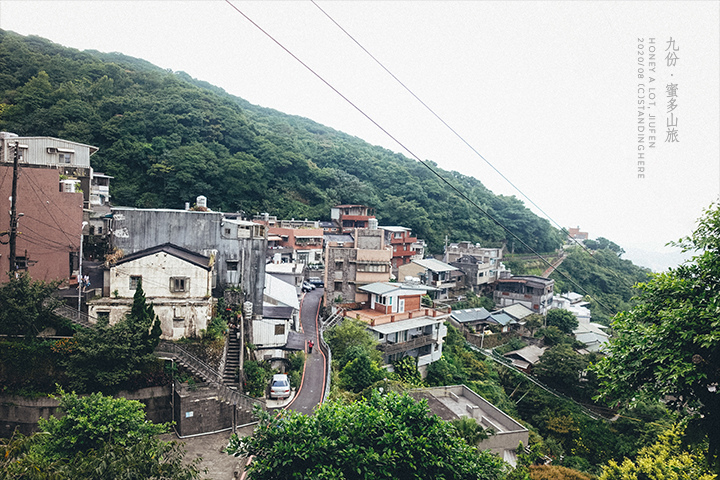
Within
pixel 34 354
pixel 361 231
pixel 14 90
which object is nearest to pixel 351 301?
pixel 361 231

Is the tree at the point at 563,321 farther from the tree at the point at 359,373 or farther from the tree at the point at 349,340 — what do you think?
the tree at the point at 359,373

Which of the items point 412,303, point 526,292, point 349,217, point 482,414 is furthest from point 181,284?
point 526,292

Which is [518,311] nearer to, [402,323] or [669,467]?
[402,323]

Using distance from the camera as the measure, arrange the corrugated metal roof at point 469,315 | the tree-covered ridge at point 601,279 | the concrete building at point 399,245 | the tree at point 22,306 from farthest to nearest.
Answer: the tree-covered ridge at point 601,279, the concrete building at point 399,245, the corrugated metal roof at point 469,315, the tree at point 22,306

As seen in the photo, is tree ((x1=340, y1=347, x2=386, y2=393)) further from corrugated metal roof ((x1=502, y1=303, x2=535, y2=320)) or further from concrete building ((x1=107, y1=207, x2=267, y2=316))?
corrugated metal roof ((x1=502, y1=303, x2=535, y2=320))

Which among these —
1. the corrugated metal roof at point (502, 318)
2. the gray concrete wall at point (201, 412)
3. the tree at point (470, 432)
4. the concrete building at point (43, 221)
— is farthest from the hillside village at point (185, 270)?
the corrugated metal roof at point (502, 318)

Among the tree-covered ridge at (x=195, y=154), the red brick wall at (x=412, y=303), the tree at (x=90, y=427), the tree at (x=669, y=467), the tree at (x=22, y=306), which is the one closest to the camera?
the tree at (x=90, y=427)
